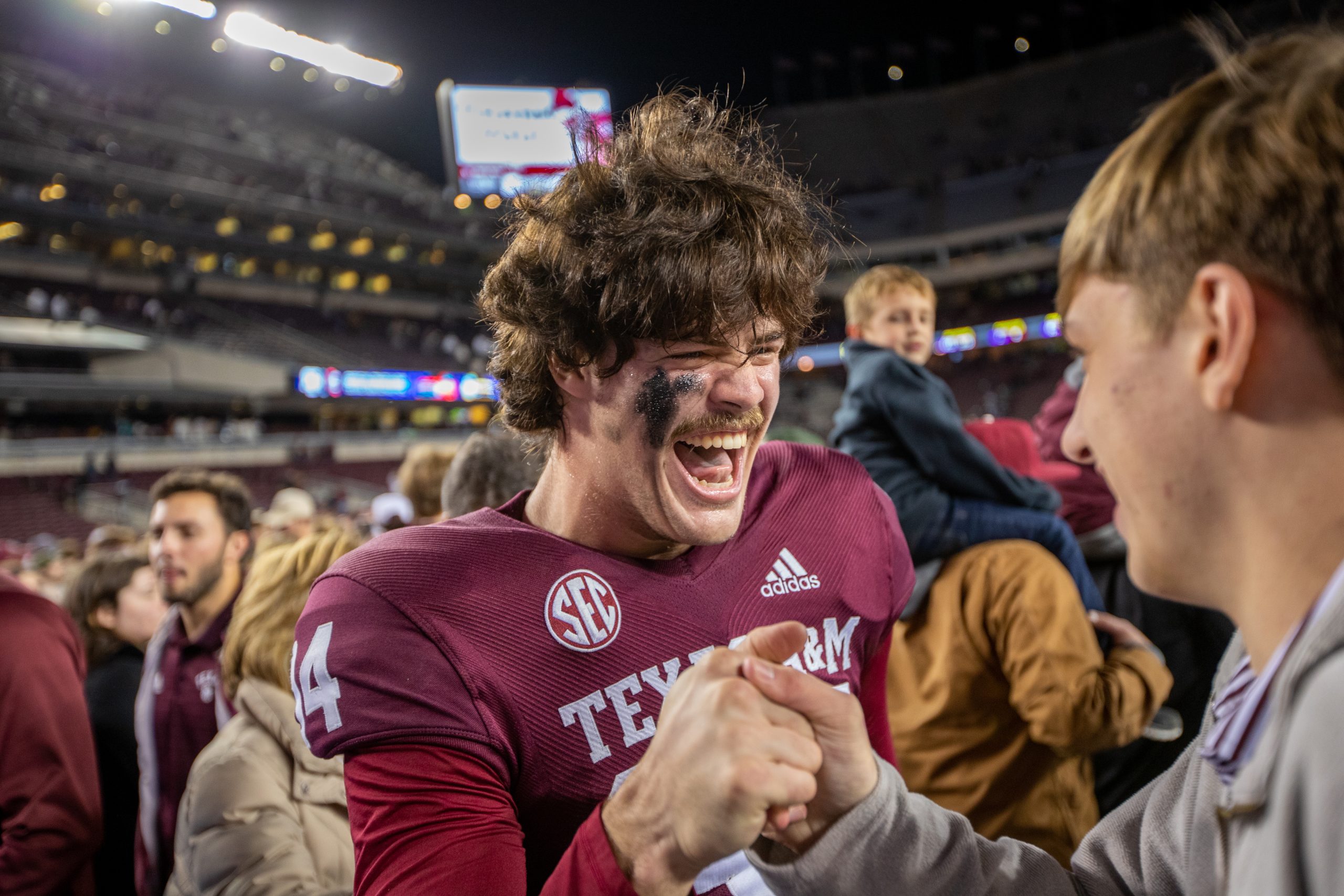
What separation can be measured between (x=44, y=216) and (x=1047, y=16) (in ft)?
108

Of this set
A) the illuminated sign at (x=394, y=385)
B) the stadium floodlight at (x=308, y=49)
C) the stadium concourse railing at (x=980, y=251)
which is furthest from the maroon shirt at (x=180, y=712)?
the stadium floodlight at (x=308, y=49)

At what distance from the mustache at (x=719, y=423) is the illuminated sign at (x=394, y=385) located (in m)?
26.7

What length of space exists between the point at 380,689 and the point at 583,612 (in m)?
0.33

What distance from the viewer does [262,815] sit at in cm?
197

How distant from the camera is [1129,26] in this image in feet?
98.1

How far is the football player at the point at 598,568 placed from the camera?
1189 millimetres

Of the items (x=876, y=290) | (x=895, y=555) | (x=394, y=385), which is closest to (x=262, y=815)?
(x=895, y=555)

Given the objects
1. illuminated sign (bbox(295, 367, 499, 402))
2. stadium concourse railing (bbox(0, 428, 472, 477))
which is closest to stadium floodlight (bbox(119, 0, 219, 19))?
illuminated sign (bbox(295, 367, 499, 402))

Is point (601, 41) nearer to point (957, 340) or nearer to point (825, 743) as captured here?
point (957, 340)

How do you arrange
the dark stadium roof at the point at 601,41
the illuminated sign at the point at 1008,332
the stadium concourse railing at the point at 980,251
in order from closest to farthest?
1. the dark stadium roof at the point at 601,41
2. the stadium concourse railing at the point at 980,251
3. the illuminated sign at the point at 1008,332

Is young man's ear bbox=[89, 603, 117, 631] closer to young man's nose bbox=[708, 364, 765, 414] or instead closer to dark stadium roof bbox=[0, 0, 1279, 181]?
young man's nose bbox=[708, 364, 765, 414]

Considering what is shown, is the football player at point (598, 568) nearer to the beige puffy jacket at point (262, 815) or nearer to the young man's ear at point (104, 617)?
the beige puffy jacket at point (262, 815)

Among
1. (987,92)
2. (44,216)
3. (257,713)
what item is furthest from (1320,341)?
(987,92)

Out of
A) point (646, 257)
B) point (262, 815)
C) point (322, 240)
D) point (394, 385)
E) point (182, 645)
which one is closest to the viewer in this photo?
point (646, 257)
